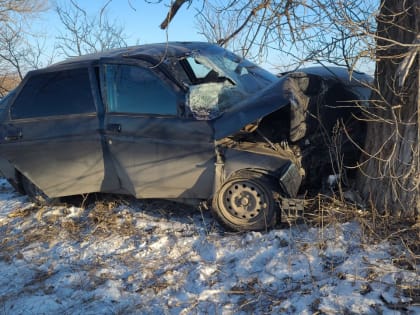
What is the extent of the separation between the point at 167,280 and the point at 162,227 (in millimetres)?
Answer: 947

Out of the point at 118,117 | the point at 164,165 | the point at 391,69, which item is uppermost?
the point at 391,69

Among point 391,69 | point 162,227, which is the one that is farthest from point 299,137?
point 162,227

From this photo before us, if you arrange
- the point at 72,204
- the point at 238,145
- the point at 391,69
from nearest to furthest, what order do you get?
1. the point at 391,69
2. the point at 238,145
3. the point at 72,204

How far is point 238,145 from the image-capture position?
360 cm

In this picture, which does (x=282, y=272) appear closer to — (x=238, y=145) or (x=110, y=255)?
(x=238, y=145)

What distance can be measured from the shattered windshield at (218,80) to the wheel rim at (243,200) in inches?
26.9

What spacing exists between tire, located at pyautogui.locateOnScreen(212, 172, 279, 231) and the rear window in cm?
165

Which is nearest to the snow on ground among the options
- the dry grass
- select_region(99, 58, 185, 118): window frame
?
the dry grass

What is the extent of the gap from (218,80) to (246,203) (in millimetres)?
1304

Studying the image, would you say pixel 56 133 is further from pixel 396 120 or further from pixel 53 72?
pixel 396 120

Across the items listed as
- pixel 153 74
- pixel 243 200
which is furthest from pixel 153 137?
pixel 243 200

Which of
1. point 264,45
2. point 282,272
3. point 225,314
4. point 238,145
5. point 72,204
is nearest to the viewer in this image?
point 225,314

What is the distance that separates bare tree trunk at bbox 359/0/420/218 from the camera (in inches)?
123

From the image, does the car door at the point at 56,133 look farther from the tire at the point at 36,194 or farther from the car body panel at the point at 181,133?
the tire at the point at 36,194
